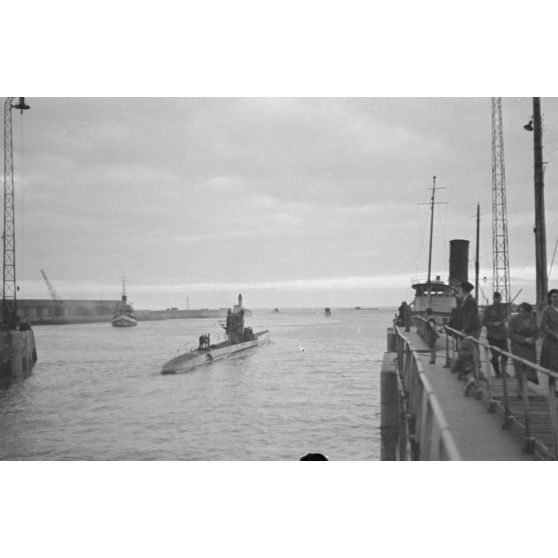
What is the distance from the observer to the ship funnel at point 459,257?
805 inches

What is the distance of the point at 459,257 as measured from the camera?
20.4 metres

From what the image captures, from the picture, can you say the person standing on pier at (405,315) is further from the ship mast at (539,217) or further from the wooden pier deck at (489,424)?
the wooden pier deck at (489,424)

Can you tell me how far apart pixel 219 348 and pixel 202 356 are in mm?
2166

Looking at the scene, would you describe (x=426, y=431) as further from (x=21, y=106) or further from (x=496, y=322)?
(x=21, y=106)

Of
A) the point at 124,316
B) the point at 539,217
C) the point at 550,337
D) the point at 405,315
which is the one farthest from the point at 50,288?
the point at 124,316

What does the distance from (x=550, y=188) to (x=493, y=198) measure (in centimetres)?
89

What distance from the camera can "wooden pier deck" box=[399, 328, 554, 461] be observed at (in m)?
4.32

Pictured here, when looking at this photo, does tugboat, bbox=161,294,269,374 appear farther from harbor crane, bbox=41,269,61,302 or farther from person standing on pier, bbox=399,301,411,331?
harbor crane, bbox=41,269,61,302

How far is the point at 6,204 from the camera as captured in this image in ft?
26.3

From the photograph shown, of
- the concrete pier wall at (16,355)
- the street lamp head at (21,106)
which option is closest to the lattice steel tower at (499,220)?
the street lamp head at (21,106)

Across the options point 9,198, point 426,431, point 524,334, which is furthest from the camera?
point 9,198
